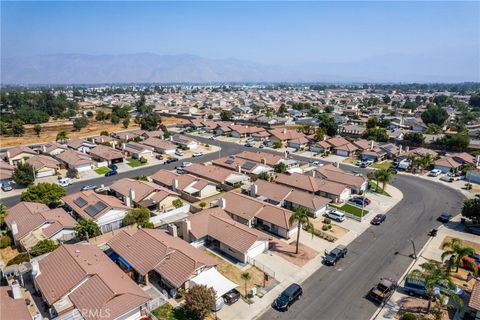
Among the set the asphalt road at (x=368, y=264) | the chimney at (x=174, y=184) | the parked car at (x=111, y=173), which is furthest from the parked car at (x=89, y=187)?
the asphalt road at (x=368, y=264)

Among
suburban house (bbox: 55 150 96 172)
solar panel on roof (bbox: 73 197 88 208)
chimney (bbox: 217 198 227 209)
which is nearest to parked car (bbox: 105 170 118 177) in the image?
suburban house (bbox: 55 150 96 172)

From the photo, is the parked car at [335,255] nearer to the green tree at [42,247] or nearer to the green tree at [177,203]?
the green tree at [177,203]

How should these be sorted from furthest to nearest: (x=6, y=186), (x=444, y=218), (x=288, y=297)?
(x=6, y=186), (x=444, y=218), (x=288, y=297)

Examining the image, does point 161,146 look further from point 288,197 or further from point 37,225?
point 37,225

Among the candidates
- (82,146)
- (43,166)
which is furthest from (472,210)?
(82,146)

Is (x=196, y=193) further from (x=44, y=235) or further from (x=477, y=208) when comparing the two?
(x=477, y=208)

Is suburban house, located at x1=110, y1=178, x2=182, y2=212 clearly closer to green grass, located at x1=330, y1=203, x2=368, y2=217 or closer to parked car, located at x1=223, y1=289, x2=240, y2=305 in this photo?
parked car, located at x1=223, y1=289, x2=240, y2=305

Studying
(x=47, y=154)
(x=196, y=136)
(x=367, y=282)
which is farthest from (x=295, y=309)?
(x=196, y=136)
